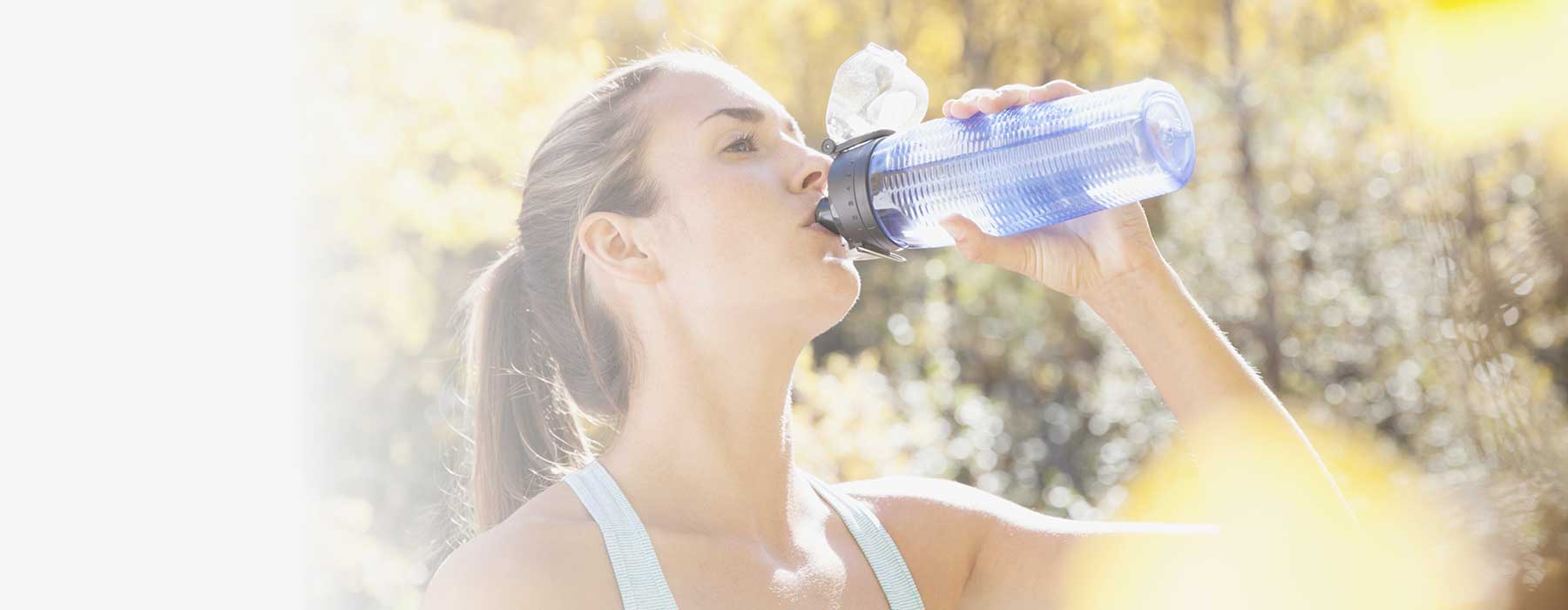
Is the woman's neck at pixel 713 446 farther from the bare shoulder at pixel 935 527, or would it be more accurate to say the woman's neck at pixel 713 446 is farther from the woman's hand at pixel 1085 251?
the woman's hand at pixel 1085 251

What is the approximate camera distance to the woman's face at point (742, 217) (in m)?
1.42

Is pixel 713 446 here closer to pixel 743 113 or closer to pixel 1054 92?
pixel 743 113

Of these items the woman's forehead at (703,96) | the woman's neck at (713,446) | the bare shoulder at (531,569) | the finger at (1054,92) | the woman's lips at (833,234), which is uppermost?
the woman's forehead at (703,96)

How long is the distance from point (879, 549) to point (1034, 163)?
50 centimetres

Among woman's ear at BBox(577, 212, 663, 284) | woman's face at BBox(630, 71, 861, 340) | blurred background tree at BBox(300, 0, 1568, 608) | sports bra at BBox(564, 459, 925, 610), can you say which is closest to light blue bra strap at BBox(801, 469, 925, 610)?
sports bra at BBox(564, 459, 925, 610)

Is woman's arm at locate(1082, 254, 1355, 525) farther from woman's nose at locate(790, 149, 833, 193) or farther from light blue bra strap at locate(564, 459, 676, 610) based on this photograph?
light blue bra strap at locate(564, 459, 676, 610)

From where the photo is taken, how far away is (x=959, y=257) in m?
5.36

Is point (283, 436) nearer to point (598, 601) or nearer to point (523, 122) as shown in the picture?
A: point (523, 122)

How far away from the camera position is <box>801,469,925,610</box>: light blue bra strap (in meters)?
1.51

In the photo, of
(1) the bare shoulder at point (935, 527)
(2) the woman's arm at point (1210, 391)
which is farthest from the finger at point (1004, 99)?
(1) the bare shoulder at point (935, 527)

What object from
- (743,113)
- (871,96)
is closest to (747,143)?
(743,113)

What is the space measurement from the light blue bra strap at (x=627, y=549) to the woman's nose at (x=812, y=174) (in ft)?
1.26

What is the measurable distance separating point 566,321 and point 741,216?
32 cm

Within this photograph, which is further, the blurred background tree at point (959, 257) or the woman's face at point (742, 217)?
the blurred background tree at point (959, 257)
